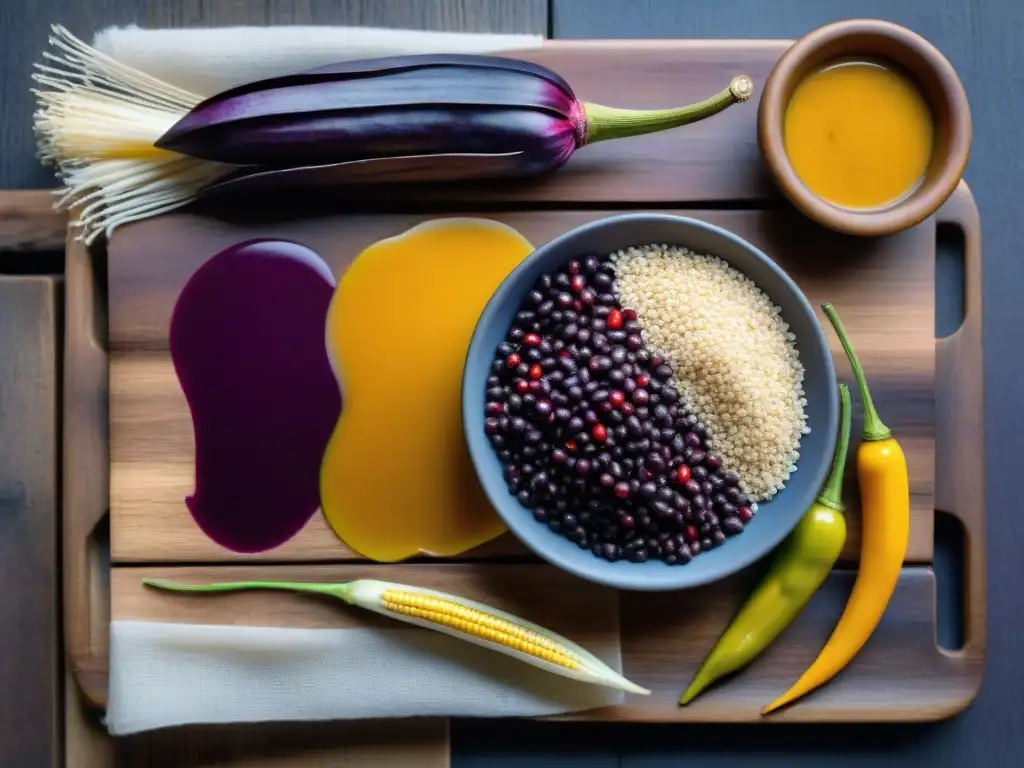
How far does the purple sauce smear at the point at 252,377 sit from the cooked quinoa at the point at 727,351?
370mm

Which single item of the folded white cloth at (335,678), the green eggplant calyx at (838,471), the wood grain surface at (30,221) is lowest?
the folded white cloth at (335,678)

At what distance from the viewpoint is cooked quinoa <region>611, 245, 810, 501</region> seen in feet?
2.96

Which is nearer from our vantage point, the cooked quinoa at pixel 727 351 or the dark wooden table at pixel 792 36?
the cooked quinoa at pixel 727 351

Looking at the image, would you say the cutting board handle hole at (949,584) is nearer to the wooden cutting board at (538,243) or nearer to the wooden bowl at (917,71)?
the wooden cutting board at (538,243)

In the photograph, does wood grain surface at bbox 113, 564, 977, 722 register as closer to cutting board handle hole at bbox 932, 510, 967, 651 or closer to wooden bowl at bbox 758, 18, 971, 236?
cutting board handle hole at bbox 932, 510, 967, 651

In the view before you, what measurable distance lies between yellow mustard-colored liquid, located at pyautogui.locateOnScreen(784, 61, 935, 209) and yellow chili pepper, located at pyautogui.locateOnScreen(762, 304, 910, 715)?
0.46 ft

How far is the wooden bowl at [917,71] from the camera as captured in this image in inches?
35.7

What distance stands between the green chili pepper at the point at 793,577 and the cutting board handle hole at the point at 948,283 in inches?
7.6

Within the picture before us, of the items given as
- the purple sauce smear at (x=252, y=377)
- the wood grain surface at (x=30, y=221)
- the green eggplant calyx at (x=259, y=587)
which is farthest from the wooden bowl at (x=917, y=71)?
the wood grain surface at (x=30, y=221)

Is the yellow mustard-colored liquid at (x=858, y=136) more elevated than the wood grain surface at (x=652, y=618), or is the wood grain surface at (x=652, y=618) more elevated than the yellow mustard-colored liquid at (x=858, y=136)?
the yellow mustard-colored liquid at (x=858, y=136)

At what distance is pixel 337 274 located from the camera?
1004 mm

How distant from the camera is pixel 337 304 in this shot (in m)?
1.00

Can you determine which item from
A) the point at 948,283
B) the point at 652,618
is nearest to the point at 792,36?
the point at 948,283

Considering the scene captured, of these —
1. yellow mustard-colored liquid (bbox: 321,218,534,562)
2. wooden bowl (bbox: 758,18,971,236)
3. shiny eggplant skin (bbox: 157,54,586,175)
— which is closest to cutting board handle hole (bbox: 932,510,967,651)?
wooden bowl (bbox: 758,18,971,236)
